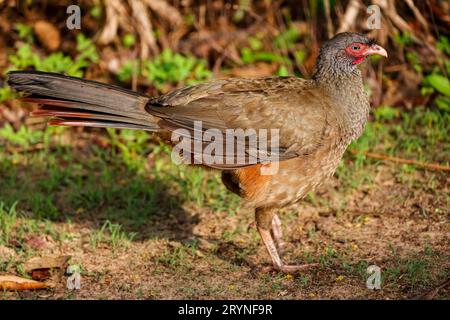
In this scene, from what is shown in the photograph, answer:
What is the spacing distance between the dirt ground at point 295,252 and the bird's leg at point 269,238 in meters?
0.06

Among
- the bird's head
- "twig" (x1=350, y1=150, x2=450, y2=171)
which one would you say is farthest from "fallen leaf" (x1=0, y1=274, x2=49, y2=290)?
"twig" (x1=350, y1=150, x2=450, y2=171)

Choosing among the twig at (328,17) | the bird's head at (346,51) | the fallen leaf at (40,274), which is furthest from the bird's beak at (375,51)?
the fallen leaf at (40,274)

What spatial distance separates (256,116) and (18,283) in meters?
1.92

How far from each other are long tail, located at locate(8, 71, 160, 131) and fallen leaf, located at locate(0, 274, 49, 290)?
106cm

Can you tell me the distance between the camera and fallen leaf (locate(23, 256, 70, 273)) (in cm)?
483

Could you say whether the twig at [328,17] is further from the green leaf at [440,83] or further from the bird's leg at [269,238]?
the bird's leg at [269,238]

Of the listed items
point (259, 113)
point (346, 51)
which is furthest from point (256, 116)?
point (346, 51)

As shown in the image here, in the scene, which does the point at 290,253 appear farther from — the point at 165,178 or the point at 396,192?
the point at 165,178

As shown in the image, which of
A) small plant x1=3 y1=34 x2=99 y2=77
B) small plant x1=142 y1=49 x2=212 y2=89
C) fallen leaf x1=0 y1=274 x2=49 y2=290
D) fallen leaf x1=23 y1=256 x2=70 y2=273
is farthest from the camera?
small plant x1=3 y1=34 x2=99 y2=77

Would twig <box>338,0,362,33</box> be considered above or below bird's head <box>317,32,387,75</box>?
above

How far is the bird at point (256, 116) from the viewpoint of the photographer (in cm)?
473

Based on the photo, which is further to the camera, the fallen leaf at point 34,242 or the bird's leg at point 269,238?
the fallen leaf at point 34,242

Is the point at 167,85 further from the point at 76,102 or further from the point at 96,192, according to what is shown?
the point at 76,102

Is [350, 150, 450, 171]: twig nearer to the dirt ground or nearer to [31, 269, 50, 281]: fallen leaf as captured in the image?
the dirt ground
